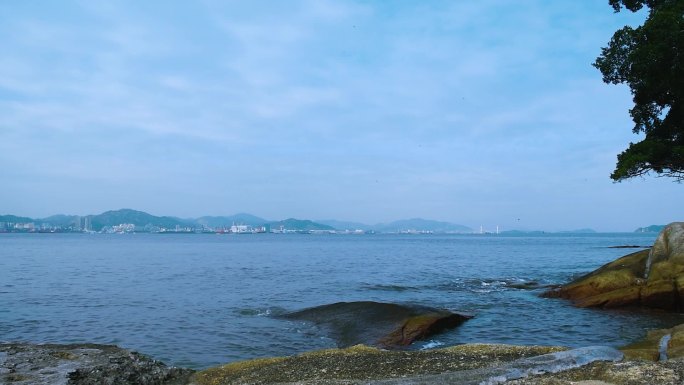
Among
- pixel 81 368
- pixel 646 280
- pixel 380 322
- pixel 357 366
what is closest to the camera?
pixel 357 366

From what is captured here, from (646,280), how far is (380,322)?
13.2 metres

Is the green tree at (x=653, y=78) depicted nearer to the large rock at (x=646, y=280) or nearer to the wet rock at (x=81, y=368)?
the large rock at (x=646, y=280)

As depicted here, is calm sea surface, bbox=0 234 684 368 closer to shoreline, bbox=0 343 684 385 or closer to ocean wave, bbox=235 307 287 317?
ocean wave, bbox=235 307 287 317

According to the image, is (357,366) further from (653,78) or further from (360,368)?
(653,78)

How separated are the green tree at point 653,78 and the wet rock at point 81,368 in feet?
71.7

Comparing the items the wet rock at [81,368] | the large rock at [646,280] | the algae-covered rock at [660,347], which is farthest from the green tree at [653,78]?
the wet rock at [81,368]

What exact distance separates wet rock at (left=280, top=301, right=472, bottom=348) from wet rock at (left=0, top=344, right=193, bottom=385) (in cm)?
751


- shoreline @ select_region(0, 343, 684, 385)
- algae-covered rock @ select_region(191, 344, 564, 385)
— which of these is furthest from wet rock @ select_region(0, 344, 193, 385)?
algae-covered rock @ select_region(191, 344, 564, 385)

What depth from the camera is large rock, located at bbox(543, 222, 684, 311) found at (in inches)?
804

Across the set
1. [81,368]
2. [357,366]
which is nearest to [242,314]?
[81,368]

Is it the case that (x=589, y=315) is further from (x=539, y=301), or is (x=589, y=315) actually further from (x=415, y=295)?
(x=415, y=295)

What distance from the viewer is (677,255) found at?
2084 centimetres

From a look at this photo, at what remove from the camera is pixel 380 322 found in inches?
713

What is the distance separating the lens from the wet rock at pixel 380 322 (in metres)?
16.5
